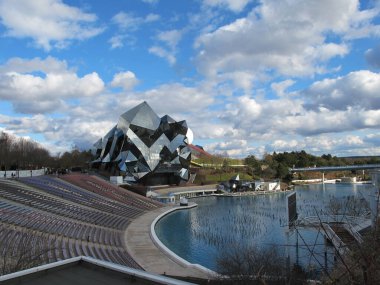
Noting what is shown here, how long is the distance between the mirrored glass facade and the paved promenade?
3635cm

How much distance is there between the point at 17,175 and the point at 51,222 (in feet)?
75.2

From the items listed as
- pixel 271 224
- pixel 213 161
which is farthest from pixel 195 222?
pixel 213 161

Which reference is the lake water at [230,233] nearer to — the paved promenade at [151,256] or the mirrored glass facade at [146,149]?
the paved promenade at [151,256]

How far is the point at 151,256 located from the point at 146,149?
1957 inches

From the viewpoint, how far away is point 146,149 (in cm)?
7394

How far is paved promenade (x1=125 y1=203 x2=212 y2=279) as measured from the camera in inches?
829

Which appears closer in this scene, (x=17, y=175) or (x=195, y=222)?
(x=195, y=222)

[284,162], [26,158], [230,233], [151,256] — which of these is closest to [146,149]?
[26,158]

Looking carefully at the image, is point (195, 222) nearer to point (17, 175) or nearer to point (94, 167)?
point (17, 175)

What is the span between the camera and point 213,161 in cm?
12262

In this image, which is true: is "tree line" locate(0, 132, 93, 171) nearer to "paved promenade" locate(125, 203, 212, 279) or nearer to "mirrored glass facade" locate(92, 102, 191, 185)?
"mirrored glass facade" locate(92, 102, 191, 185)

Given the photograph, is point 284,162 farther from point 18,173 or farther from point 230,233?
point 230,233

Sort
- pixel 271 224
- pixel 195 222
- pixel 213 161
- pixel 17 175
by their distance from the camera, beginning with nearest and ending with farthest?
1. pixel 271 224
2. pixel 195 222
3. pixel 17 175
4. pixel 213 161

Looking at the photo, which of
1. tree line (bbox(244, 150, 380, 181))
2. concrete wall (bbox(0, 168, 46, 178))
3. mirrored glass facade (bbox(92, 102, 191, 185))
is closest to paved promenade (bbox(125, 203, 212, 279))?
concrete wall (bbox(0, 168, 46, 178))
